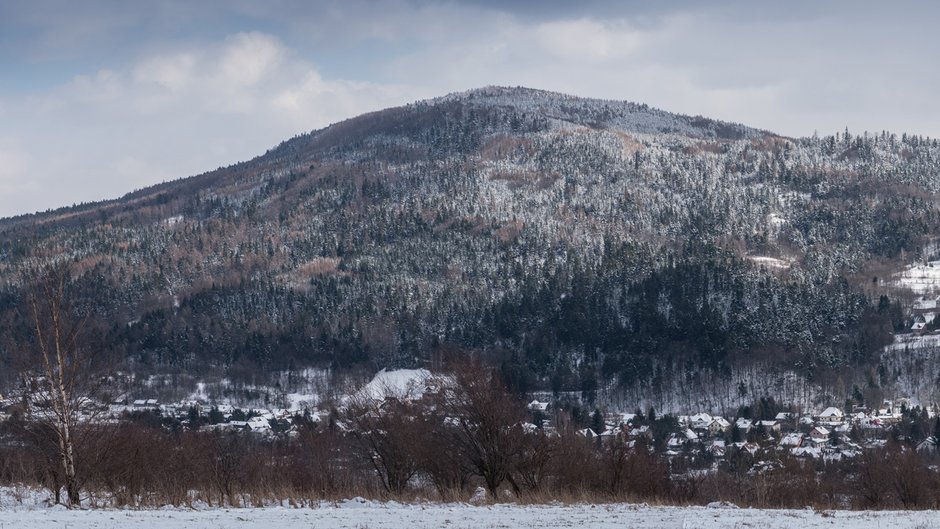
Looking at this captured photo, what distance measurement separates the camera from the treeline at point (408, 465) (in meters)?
27.2

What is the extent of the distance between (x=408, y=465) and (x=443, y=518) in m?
18.2

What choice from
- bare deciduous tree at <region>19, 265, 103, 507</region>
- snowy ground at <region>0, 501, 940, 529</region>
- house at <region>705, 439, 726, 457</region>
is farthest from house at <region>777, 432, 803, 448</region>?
bare deciduous tree at <region>19, 265, 103, 507</region>

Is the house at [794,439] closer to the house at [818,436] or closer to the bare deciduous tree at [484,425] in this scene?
the house at [818,436]

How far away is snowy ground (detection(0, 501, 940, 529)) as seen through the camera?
759 inches

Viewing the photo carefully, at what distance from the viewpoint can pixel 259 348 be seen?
186 meters

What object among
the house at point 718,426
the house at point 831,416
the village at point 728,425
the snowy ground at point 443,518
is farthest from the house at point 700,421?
the snowy ground at point 443,518

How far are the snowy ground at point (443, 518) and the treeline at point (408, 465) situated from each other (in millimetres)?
2497

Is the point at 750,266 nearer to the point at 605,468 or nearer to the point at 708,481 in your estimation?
the point at 708,481

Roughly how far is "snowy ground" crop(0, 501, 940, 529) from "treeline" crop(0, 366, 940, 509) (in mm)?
2497

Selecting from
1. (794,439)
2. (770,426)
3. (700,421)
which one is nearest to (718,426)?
(700,421)

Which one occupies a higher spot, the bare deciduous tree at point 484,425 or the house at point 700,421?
the bare deciduous tree at point 484,425

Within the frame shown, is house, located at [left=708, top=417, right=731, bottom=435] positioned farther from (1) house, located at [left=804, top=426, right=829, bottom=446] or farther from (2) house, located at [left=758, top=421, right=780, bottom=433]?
(1) house, located at [left=804, top=426, right=829, bottom=446]

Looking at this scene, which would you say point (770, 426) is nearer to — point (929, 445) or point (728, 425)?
point (728, 425)

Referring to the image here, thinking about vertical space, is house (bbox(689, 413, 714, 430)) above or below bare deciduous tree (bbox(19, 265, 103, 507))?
below
